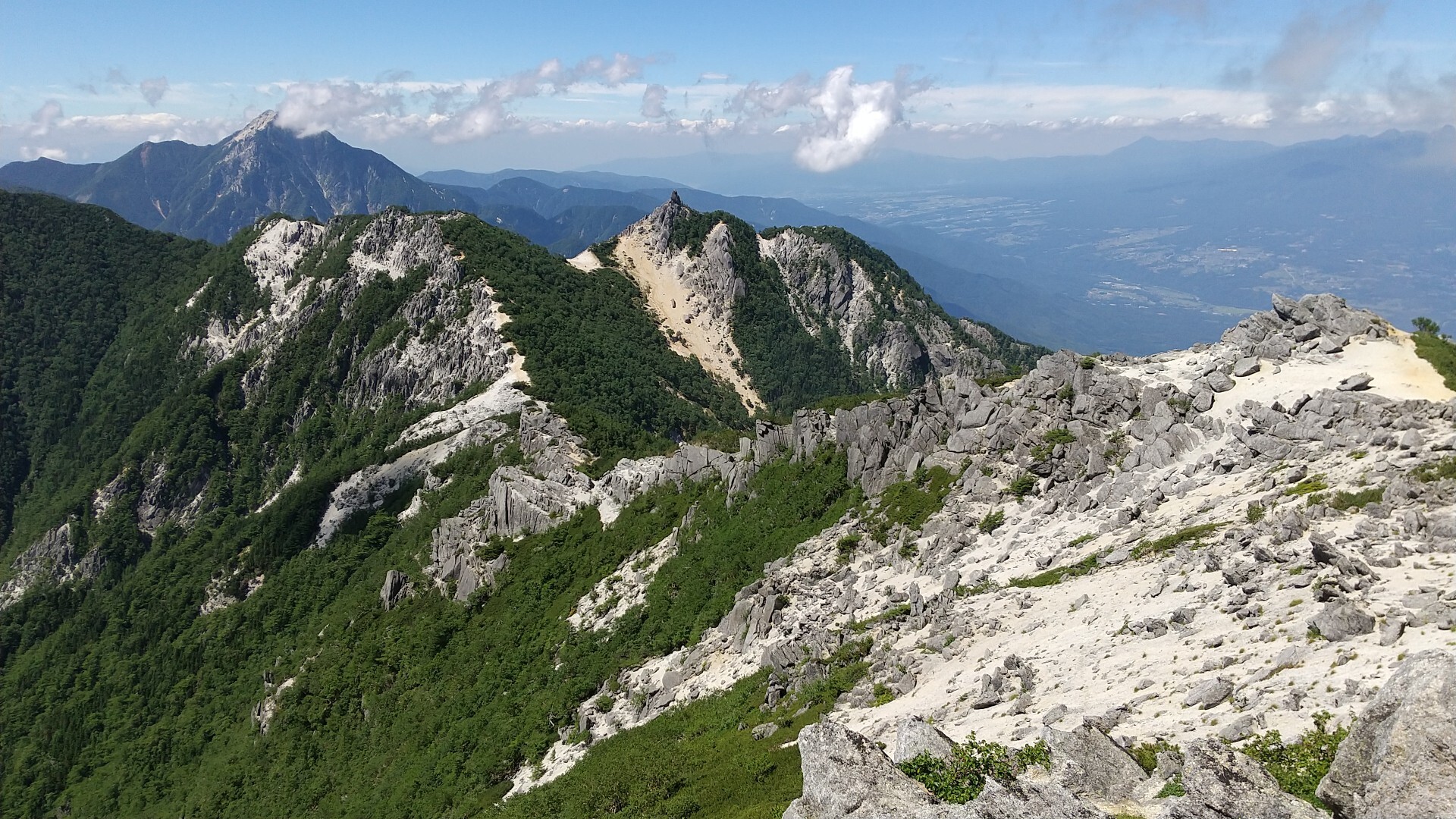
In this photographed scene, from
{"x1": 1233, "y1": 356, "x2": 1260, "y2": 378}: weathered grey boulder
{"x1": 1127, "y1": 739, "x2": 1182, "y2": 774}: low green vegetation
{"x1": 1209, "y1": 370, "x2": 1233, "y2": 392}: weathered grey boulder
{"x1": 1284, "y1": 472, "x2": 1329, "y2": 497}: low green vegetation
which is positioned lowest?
{"x1": 1127, "y1": 739, "x2": 1182, "y2": 774}: low green vegetation

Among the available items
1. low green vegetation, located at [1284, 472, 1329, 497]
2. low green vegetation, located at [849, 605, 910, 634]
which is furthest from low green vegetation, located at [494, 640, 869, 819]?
low green vegetation, located at [1284, 472, 1329, 497]

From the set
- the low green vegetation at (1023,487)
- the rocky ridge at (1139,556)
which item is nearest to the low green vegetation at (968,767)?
the rocky ridge at (1139,556)

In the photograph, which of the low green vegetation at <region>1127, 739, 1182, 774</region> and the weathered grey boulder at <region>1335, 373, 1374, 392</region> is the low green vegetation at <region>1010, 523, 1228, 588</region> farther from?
the low green vegetation at <region>1127, 739, 1182, 774</region>

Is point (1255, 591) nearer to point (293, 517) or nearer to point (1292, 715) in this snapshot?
point (1292, 715)

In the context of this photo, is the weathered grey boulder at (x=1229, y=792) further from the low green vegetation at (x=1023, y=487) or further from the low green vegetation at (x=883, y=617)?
the low green vegetation at (x=1023, y=487)

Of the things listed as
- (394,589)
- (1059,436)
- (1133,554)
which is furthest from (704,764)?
(394,589)

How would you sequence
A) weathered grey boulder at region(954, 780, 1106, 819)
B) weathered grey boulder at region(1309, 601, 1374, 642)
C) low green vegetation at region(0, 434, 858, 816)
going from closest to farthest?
weathered grey boulder at region(954, 780, 1106, 819)
weathered grey boulder at region(1309, 601, 1374, 642)
low green vegetation at region(0, 434, 858, 816)
